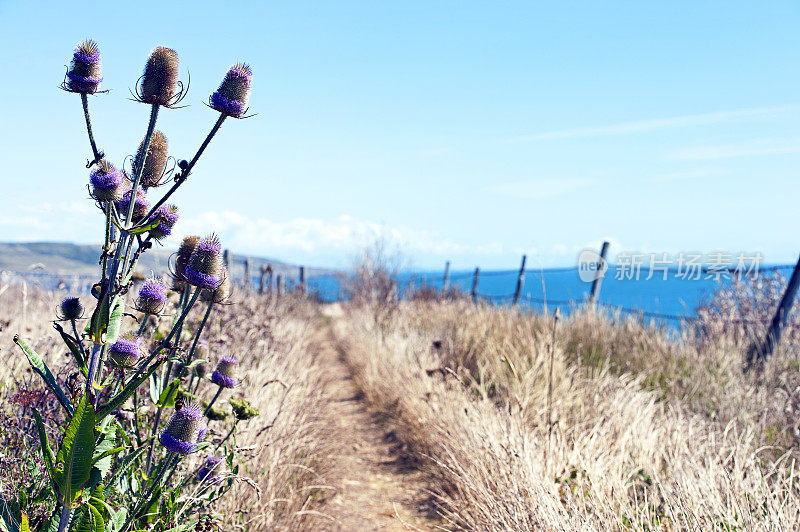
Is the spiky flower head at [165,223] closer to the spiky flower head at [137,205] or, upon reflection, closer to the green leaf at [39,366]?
the spiky flower head at [137,205]

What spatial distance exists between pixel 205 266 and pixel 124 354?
1.21 feet

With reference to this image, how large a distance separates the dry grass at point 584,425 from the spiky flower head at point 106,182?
206 cm

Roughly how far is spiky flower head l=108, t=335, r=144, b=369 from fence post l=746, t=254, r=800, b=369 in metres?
6.03

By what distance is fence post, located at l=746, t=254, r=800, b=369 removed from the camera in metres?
5.80

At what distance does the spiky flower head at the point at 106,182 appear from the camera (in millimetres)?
1579

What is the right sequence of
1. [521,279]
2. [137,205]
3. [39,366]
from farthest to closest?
1. [521,279]
2. [137,205]
3. [39,366]

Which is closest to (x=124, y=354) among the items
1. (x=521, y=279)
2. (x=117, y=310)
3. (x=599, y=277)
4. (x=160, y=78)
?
(x=117, y=310)

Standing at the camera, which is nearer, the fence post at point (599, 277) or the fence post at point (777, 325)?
the fence post at point (777, 325)

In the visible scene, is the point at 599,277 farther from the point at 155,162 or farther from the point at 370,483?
the point at 155,162

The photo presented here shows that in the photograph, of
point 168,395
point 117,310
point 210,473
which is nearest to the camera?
point 117,310

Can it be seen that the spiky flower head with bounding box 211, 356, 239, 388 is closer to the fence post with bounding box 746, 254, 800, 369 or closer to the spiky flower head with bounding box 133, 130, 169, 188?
the spiky flower head with bounding box 133, 130, 169, 188

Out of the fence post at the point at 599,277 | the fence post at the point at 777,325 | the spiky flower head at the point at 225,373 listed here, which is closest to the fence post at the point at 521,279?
the fence post at the point at 599,277

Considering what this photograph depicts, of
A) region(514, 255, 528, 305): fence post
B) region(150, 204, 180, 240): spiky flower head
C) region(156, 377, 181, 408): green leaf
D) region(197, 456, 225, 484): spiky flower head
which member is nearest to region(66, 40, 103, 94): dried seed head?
region(150, 204, 180, 240): spiky flower head

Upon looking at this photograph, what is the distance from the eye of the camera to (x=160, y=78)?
159cm
